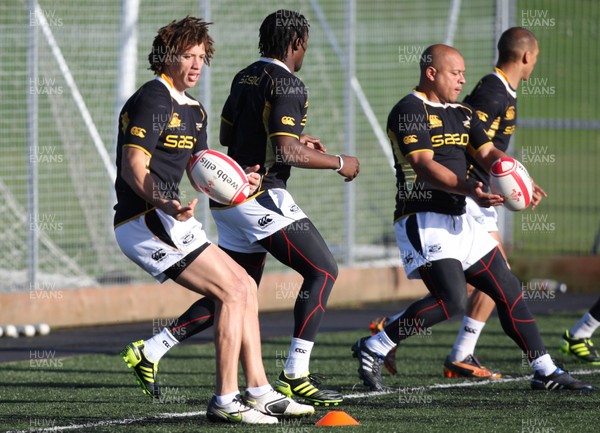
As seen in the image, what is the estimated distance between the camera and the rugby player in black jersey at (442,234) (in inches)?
316

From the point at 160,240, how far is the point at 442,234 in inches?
82.9

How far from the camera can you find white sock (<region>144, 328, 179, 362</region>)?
7578 mm

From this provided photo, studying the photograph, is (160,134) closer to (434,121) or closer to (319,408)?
(319,408)

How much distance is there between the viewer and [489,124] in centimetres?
896

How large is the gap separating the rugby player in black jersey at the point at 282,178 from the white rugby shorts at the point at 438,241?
2.27 ft

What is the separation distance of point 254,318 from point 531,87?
44.3 ft

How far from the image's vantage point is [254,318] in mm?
7012

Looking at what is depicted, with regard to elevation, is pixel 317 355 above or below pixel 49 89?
below

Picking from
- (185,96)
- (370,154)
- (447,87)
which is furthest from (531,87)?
(185,96)

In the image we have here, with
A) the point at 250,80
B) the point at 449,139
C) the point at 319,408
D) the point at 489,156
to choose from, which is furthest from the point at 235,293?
the point at 489,156

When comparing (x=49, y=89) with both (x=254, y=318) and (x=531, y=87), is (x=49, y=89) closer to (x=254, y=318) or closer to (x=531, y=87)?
(x=254, y=318)

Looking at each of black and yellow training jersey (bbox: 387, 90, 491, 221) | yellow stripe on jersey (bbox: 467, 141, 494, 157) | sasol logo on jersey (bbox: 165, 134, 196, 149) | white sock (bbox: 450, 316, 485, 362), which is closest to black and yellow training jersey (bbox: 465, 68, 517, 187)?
yellow stripe on jersey (bbox: 467, 141, 494, 157)

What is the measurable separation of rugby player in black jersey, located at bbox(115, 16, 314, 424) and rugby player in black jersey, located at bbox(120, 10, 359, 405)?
0.54 m

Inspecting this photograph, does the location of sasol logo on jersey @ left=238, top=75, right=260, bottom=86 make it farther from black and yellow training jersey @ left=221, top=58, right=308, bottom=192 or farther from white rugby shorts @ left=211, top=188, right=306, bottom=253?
white rugby shorts @ left=211, top=188, right=306, bottom=253
